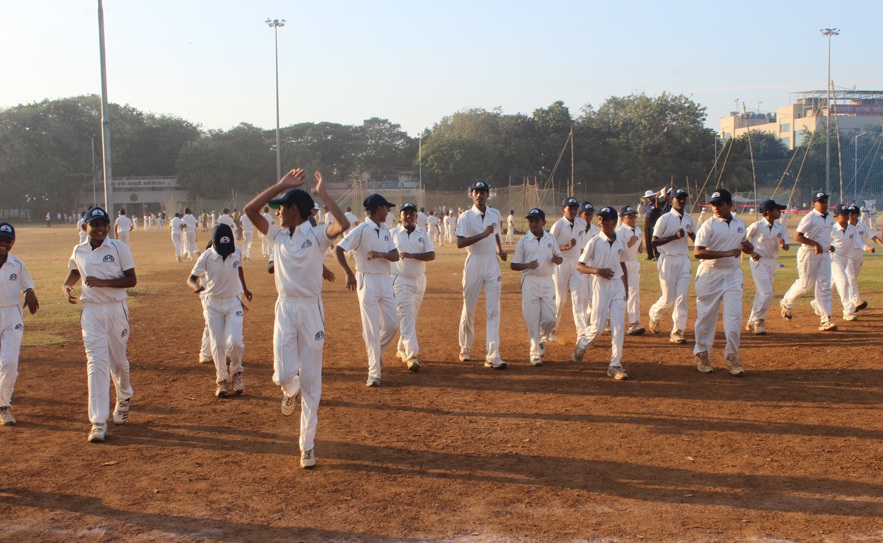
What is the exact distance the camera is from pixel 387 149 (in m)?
90.2

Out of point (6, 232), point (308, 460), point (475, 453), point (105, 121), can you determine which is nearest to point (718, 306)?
point (475, 453)

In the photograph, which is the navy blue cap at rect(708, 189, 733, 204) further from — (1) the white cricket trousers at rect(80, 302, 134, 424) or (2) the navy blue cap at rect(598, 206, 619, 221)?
(1) the white cricket trousers at rect(80, 302, 134, 424)

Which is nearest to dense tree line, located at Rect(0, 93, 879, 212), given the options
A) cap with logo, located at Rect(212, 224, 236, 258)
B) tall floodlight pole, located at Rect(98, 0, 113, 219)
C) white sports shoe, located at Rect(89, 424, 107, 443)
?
tall floodlight pole, located at Rect(98, 0, 113, 219)

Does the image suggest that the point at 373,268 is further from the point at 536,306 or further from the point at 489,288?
the point at 536,306

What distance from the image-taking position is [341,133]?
290 feet

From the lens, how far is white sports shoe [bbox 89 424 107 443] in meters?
7.05

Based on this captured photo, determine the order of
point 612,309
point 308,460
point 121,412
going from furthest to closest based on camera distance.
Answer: point 612,309 → point 121,412 → point 308,460

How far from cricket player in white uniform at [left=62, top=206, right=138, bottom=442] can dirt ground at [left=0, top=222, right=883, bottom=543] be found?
46 centimetres

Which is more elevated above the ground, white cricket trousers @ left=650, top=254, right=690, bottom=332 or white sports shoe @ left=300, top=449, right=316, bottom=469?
white cricket trousers @ left=650, top=254, right=690, bottom=332

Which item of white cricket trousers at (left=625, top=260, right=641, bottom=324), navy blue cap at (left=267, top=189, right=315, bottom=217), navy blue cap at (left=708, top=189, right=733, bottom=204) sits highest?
navy blue cap at (left=708, top=189, right=733, bottom=204)

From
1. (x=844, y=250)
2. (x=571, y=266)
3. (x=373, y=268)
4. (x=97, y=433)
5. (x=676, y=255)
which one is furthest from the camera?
(x=844, y=250)

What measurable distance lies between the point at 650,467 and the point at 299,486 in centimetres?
273

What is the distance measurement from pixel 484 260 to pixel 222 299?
3212 millimetres

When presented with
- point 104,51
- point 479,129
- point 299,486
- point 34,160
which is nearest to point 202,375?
point 299,486
